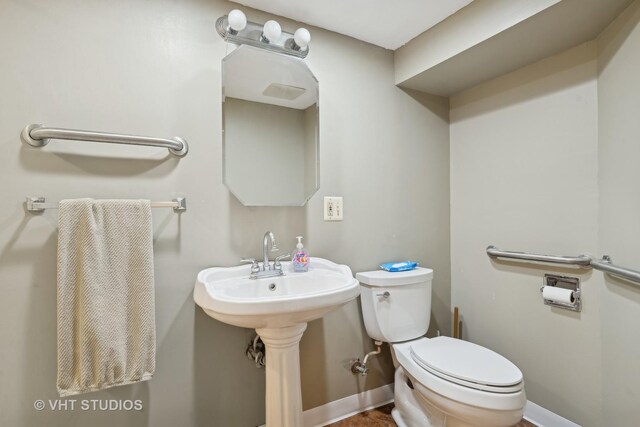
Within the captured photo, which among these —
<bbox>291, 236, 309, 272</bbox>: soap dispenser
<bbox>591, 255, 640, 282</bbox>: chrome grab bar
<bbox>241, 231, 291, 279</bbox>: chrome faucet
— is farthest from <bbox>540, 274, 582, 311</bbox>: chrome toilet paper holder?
<bbox>241, 231, 291, 279</bbox>: chrome faucet

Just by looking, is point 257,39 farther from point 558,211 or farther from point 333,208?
point 558,211

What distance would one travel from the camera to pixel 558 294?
143cm

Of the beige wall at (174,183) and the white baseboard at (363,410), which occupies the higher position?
the beige wall at (174,183)

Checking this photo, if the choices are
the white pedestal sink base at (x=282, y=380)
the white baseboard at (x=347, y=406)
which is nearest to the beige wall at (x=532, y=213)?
the white baseboard at (x=347, y=406)

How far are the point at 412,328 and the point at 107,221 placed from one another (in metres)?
1.46

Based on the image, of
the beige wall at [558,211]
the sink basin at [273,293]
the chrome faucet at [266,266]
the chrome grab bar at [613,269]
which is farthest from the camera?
the chrome faucet at [266,266]

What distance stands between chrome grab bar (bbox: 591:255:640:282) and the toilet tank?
0.71 meters

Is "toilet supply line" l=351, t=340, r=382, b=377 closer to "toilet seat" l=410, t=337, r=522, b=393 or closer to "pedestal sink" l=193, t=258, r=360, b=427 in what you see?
"toilet seat" l=410, t=337, r=522, b=393

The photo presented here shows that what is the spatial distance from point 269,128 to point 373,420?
1596mm

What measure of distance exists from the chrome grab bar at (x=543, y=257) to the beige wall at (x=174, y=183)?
20.2 inches

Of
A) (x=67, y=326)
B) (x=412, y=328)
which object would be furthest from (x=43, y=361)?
(x=412, y=328)

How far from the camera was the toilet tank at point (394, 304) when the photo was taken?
1.54 metres

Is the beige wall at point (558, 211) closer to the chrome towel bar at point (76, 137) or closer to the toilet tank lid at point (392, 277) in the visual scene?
the toilet tank lid at point (392, 277)

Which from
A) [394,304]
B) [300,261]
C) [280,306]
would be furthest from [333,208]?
[280,306]
